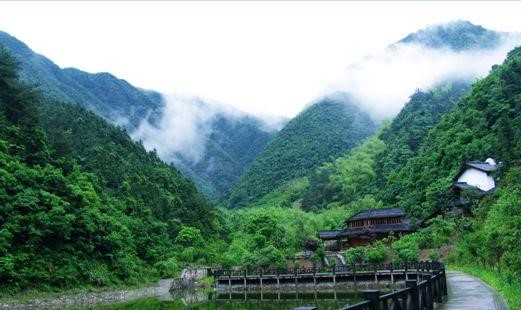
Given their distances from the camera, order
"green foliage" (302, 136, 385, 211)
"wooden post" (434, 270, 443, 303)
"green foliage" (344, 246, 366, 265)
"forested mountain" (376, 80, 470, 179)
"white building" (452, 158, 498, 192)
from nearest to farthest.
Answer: "wooden post" (434, 270, 443, 303) < "green foliage" (344, 246, 366, 265) < "white building" (452, 158, 498, 192) < "forested mountain" (376, 80, 470, 179) < "green foliage" (302, 136, 385, 211)

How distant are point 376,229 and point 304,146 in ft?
278

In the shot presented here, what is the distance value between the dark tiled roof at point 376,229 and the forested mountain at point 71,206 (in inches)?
909

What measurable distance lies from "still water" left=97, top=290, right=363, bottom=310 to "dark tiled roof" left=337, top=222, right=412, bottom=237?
69.7ft

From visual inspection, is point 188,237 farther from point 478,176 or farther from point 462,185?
point 478,176

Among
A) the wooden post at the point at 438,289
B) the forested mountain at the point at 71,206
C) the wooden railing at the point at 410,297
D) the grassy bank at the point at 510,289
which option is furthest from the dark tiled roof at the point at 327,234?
the wooden post at the point at 438,289

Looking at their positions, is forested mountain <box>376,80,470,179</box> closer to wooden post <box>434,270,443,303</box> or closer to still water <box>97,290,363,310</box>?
still water <box>97,290,363,310</box>

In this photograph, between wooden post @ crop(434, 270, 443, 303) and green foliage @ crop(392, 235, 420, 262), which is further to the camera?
green foliage @ crop(392, 235, 420, 262)

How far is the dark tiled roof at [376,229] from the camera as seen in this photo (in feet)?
200

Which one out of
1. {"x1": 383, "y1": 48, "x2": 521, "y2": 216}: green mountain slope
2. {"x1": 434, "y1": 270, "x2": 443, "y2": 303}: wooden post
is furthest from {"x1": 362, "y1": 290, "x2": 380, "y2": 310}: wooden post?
{"x1": 383, "y1": 48, "x2": 521, "y2": 216}: green mountain slope

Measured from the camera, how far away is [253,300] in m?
40.8

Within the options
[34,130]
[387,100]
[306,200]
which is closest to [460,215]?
[34,130]

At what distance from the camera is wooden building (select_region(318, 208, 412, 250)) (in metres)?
62.0

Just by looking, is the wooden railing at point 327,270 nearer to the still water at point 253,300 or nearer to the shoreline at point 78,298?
the still water at point 253,300

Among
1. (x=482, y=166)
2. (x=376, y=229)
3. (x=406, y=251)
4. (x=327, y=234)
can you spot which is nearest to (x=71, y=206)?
(x=406, y=251)
